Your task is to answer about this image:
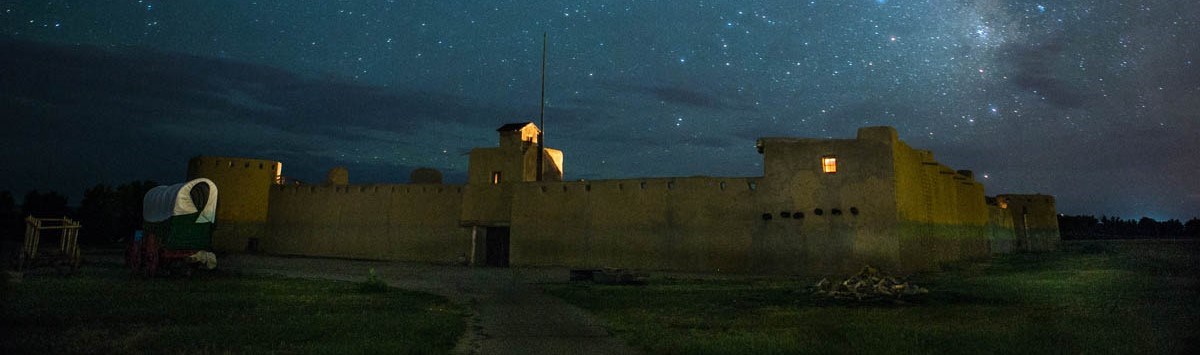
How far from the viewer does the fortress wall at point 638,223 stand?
89.1 feet

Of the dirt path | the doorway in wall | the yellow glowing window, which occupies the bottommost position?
the dirt path

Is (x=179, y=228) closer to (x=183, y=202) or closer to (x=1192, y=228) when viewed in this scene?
(x=183, y=202)

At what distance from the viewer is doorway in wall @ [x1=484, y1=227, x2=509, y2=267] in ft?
112

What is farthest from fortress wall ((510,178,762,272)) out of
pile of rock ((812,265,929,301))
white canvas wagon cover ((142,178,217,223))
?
white canvas wagon cover ((142,178,217,223))

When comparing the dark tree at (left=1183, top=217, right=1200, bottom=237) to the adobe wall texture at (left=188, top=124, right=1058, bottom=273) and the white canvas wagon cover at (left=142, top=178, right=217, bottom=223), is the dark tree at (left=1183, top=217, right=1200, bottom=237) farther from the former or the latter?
the white canvas wagon cover at (left=142, top=178, right=217, bottom=223)

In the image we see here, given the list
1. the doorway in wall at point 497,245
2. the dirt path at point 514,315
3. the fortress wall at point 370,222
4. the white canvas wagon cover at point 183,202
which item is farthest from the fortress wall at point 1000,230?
the white canvas wagon cover at point 183,202

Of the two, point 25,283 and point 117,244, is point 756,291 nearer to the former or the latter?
point 25,283

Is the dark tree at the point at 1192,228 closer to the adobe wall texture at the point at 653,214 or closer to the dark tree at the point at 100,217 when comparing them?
the adobe wall texture at the point at 653,214

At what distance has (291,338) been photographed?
9445mm

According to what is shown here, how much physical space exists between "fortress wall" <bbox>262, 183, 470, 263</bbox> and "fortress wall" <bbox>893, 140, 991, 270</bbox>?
862 inches

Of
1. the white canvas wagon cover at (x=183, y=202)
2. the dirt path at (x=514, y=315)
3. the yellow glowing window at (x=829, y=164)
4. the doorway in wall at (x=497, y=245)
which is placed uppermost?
the yellow glowing window at (x=829, y=164)

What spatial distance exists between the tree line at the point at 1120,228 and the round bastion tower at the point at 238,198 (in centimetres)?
11665

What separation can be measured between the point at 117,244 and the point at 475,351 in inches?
2120

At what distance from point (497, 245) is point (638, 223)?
9257mm
